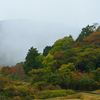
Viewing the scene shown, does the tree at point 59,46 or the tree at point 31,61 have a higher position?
the tree at point 59,46

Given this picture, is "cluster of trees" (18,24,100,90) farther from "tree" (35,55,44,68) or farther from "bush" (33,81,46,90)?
"bush" (33,81,46,90)

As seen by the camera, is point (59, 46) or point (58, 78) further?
point (59, 46)

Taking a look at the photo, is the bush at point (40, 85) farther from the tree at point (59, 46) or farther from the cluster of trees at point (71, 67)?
the tree at point (59, 46)

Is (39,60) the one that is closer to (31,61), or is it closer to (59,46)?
(31,61)

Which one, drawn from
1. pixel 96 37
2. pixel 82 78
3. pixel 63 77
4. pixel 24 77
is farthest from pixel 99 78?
pixel 24 77

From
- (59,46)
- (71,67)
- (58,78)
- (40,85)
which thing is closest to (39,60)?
(59,46)

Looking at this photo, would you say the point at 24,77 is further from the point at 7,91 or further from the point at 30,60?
the point at 7,91

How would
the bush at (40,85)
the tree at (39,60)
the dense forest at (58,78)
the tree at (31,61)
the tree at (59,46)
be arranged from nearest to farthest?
the dense forest at (58,78) < the bush at (40,85) < the tree at (39,60) < the tree at (31,61) < the tree at (59,46)

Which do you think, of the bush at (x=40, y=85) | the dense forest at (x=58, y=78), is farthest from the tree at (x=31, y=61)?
the bush at (x=40, y=85)

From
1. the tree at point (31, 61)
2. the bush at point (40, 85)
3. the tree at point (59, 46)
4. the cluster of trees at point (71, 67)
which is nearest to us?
the bush at point (40, 85)

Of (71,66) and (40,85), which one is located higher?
(71,66)

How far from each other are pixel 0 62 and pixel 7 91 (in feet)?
349

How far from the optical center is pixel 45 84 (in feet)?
58.0

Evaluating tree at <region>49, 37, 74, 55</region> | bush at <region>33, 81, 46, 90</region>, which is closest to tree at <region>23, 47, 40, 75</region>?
tree at <region>49, 37, 74, 55</region>
